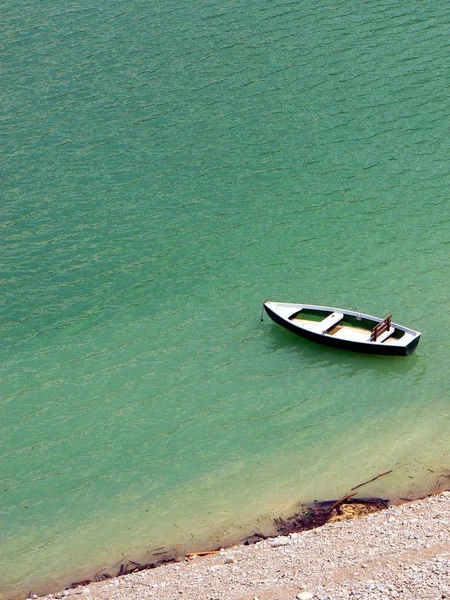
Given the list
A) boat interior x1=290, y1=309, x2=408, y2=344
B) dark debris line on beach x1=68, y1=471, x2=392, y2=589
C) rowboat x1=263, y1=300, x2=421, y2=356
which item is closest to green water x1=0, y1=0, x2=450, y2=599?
dark debris line on beach x1=68, y1=471, x2=392, y2=589

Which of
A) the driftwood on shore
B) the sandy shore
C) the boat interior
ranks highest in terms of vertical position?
the boat interior

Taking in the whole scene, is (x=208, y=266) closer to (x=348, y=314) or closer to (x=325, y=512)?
(x=348, y=314)

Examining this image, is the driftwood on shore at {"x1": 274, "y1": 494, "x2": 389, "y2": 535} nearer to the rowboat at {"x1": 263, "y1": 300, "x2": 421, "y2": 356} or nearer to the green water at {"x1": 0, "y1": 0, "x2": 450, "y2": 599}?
the green water at {"x1": 0, "y1": 0, "x2": 450, "y2": 599}

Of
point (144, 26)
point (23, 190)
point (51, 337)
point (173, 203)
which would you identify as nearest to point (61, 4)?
point (144, 26)

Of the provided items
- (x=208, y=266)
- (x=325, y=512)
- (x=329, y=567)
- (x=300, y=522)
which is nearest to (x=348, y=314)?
(x=208, y=266)

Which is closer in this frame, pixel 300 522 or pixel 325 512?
pixel 300 522

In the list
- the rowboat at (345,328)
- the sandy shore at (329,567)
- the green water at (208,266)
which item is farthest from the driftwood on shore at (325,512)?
the rowboat at (345,328)
